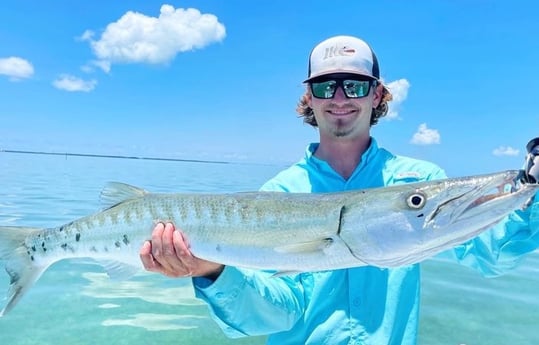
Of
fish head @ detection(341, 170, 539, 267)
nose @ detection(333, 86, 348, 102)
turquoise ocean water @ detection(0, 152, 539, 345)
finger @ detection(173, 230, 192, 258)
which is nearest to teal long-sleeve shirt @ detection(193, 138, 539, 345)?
finger @ detection(173, 230, 192, 258)

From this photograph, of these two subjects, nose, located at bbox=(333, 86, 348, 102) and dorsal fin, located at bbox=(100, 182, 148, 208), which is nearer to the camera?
dorsal fin, located at bbox=(100, 182, 148, 208)

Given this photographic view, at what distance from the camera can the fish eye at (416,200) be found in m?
2.51

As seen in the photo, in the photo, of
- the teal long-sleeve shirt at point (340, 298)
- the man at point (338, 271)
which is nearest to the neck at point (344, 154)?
the man at point (338, 271)

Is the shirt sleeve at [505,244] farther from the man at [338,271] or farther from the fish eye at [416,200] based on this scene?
the fish eye at [416,200]

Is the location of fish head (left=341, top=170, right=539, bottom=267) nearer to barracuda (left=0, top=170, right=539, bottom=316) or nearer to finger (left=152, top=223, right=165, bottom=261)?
barracuda (left=0, top=170, right=539, bottom=316)

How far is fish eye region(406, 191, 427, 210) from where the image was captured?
2508mm

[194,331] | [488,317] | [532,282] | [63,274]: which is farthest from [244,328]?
[532,282]

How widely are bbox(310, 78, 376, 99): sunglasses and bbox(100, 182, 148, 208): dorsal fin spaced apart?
5.15 ft

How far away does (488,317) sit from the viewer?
280 inches

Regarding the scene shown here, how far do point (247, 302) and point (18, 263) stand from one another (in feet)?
6.71

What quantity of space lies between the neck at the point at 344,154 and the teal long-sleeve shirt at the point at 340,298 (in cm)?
90

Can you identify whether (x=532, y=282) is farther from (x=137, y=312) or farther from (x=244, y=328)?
(x=244, y=328)

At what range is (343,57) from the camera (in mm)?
3764

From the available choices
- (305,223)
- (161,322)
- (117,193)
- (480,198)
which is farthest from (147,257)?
(161,322)
